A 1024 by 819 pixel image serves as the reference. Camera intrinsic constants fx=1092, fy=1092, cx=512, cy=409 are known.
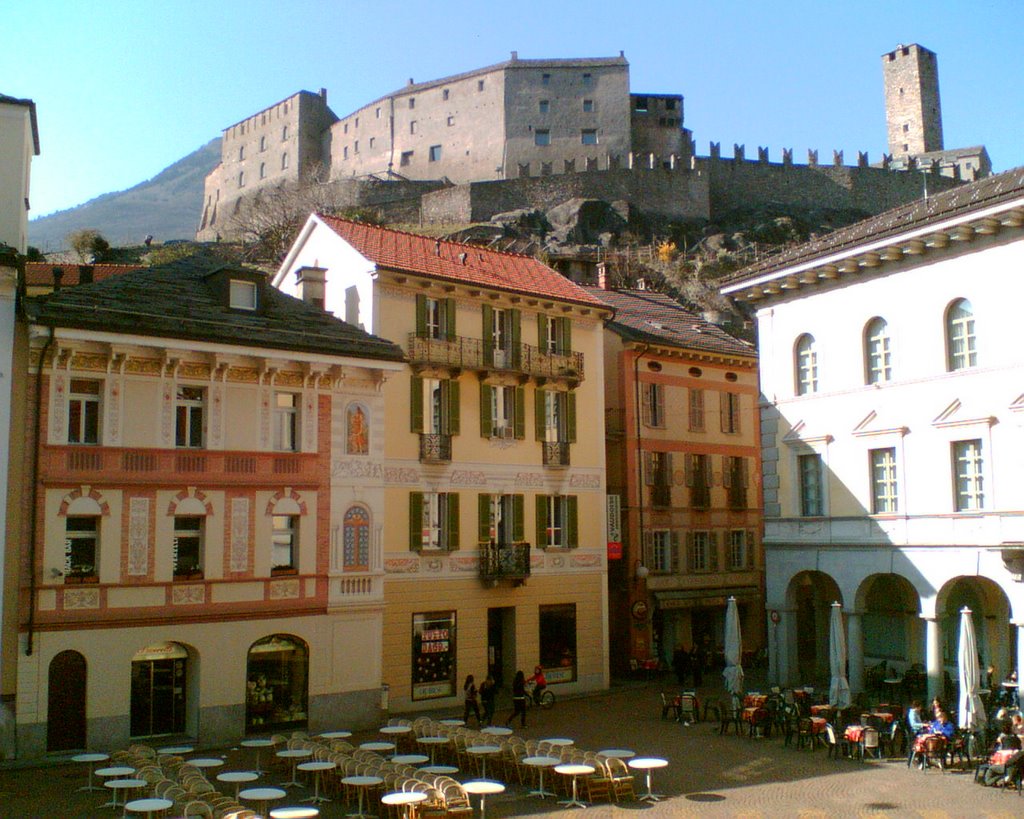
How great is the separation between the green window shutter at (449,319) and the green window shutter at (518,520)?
480 centimetres

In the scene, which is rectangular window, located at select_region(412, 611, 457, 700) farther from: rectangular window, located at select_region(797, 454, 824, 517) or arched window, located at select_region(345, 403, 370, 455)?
rectangular window, located at select_region(797, 454, 824, 517)

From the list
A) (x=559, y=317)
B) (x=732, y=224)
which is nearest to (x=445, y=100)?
(x=732, y=224)

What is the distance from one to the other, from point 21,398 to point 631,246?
6350cm

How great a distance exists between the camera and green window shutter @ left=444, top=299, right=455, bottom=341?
29438 millimetres

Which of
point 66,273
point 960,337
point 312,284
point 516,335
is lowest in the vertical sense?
point 960,337

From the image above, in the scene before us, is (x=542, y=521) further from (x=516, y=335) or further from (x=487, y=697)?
(x=487, y=697)

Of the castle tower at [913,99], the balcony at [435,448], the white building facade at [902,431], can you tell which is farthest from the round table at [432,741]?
the castle tower at [913,99]

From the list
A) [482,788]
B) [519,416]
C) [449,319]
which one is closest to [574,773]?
[482,788]

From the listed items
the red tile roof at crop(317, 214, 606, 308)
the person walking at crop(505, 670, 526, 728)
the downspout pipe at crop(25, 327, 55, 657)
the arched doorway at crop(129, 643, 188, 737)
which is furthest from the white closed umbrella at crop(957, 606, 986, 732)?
the downspout pipe at crop(25, 327, 55, 657)

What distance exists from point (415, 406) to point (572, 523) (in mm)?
6189

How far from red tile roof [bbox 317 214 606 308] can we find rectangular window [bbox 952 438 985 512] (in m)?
11.6

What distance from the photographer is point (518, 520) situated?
30.2 meters

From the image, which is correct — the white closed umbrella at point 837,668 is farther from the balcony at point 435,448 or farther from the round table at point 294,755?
the round table at point 294,755

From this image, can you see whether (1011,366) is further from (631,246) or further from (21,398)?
(631,246)
